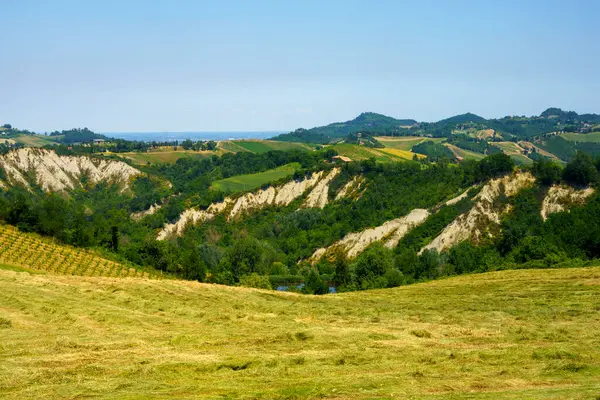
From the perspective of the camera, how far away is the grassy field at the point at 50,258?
198 feet

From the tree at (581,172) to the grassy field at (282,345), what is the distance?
73908 mm

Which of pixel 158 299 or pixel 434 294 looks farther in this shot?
pixel 434 294

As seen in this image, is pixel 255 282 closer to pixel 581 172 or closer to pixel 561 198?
pixel 561 198

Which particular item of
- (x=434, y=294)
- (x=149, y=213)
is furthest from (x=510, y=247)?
(x=149, y=213)

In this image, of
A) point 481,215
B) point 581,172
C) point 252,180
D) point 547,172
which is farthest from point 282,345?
point 252,180

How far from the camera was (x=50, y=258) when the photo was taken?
215 feet

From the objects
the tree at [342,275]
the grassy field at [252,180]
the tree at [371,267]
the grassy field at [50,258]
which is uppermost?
the grassy field at [252,180]

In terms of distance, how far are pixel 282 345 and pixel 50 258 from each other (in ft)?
165

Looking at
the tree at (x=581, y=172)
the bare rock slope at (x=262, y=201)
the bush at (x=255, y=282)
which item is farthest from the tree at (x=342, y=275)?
the bare rock slope at (x=262, y=201)

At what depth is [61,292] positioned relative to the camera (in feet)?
113

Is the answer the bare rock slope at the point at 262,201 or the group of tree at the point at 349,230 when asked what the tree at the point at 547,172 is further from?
the bare rock slope at the point at 262,201

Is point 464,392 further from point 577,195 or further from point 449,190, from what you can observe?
point 449,190

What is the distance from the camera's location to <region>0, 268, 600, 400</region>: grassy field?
17562 millimetres

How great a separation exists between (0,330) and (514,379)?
2017 cm
